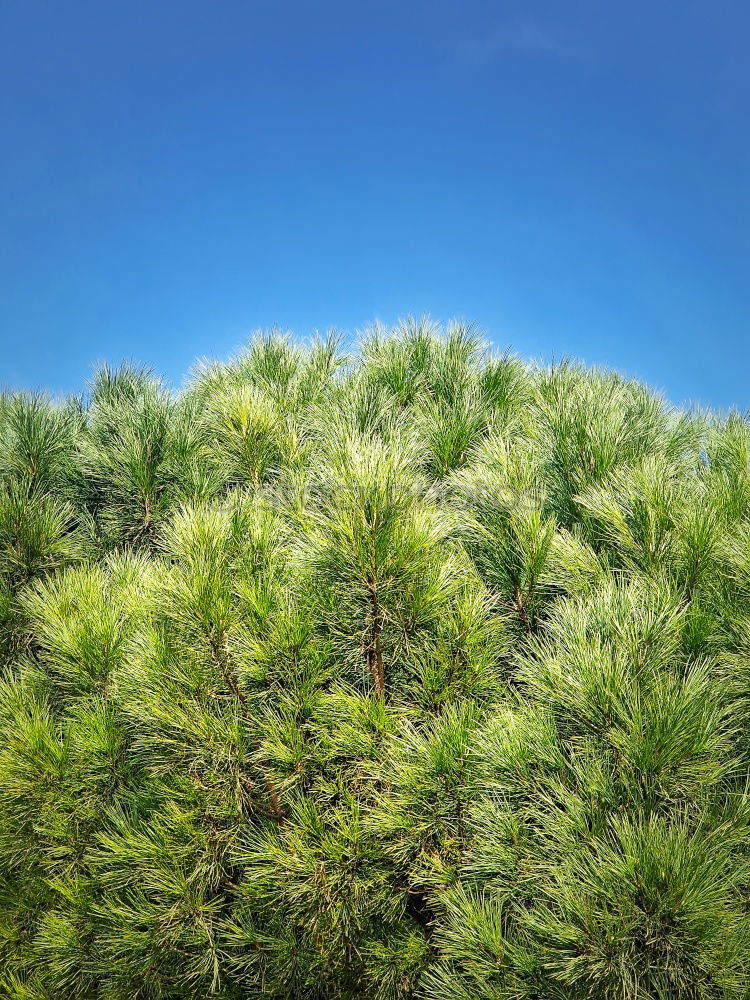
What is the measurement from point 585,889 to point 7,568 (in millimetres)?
2669

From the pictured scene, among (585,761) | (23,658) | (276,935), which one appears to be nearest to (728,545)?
(585,761)

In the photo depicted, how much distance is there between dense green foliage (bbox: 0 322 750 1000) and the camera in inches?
55.2

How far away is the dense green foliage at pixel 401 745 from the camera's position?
140 centimetres

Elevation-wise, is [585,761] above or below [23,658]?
below

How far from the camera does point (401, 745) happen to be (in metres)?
1.83

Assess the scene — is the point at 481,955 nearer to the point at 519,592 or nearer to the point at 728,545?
the point at 519,592

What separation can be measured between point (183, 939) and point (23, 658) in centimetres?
143

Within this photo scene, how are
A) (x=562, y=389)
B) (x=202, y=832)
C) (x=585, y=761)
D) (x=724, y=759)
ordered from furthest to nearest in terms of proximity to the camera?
(x=562, y=389) → (x=202, y=832) → (x=724, y=759) → (x=585, y=761)

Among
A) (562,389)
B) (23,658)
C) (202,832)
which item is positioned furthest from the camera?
(562,389)

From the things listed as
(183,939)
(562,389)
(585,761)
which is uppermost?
(562,389)

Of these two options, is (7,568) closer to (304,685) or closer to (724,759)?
(304,685)

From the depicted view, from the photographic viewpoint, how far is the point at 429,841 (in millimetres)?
1753

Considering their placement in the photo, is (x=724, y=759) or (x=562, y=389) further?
(x=562, y=389)

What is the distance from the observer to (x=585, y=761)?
1.45 metres
